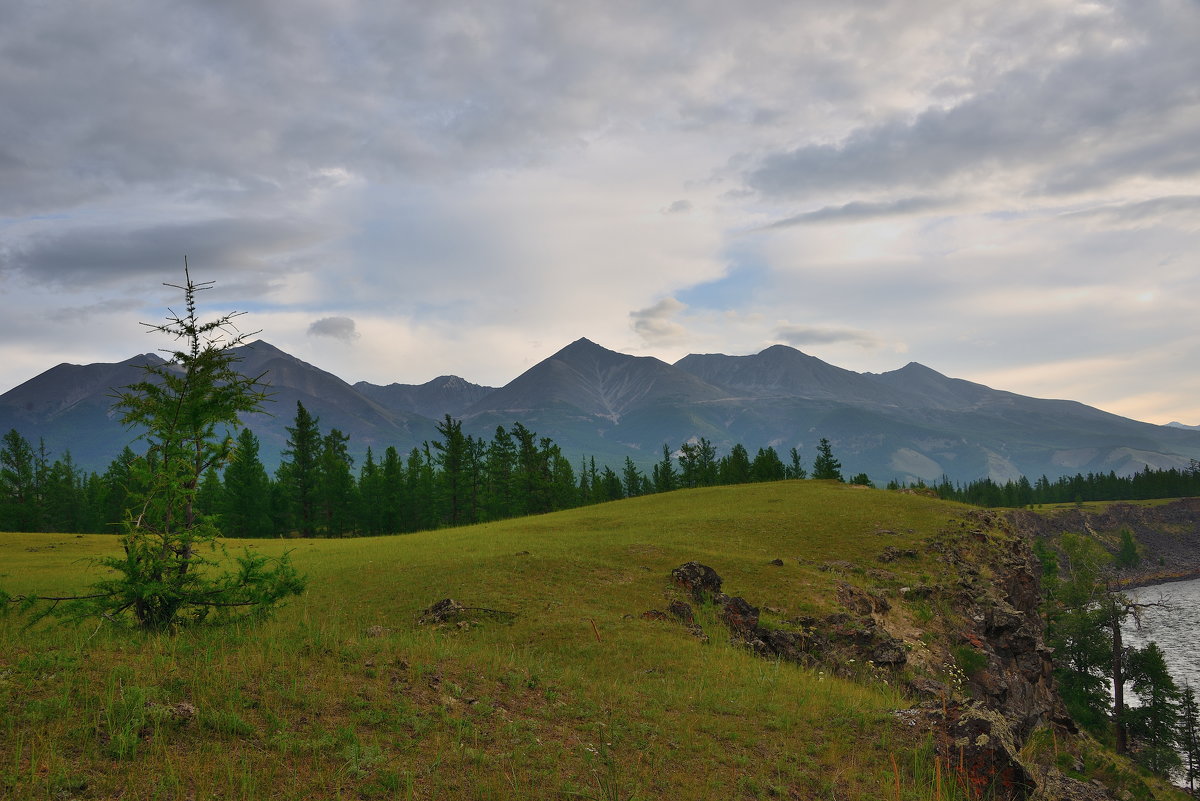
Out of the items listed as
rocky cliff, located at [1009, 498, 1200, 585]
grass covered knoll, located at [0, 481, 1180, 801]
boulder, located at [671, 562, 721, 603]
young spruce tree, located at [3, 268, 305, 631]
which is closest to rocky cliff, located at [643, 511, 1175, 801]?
boulder, located at [671, 562, 721, 603]

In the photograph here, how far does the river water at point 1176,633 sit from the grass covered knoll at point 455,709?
66.2 metres

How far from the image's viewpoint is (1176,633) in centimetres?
8512

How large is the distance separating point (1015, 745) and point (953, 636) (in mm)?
17131

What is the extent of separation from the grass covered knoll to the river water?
66219 millimetres

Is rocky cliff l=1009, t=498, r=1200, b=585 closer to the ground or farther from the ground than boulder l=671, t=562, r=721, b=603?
closer to the ground

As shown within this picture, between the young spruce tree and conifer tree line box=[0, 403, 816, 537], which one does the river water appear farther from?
the young spruce tree

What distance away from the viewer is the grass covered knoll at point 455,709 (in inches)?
339

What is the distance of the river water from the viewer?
6719 cm

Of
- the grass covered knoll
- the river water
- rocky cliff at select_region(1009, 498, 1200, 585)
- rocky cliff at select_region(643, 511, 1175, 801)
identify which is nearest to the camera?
the grass covered knoll

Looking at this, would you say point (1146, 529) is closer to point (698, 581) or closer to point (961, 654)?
point (961, 654)

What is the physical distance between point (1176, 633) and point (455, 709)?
117 m

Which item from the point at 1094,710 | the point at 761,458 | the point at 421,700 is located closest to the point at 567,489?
the point at 761,458

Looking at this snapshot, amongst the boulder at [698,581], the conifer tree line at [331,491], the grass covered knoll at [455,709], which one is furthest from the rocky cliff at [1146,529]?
the grass covered knoll at [455,709]

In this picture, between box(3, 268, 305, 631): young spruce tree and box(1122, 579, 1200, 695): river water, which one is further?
box(1122, 579, 1200, 695): river water
